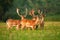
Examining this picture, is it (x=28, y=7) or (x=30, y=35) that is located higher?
(x=30, y=35)

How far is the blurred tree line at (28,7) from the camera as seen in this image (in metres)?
27.9

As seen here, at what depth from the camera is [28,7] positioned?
44.0 m

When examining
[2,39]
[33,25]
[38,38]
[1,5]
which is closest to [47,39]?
[38,38]

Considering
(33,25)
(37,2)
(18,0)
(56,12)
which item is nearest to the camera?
(33,25)

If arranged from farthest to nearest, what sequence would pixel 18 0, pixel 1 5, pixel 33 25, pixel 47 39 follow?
pixel 18 0 → pixel 1 5 → pixel 33 25 → pixel 47 39

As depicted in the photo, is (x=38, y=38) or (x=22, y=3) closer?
(x=38, y=38)

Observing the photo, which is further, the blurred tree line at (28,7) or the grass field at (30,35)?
the blurred tree line at (28,7)

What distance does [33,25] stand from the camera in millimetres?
14438

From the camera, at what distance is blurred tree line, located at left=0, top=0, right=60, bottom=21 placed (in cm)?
2791

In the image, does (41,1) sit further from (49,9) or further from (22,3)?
(49,9)

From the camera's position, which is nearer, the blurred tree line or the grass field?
the grass field

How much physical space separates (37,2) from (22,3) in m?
3.25

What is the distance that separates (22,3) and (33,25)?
34.1 m

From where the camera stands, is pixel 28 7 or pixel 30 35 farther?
pixel 28 7
